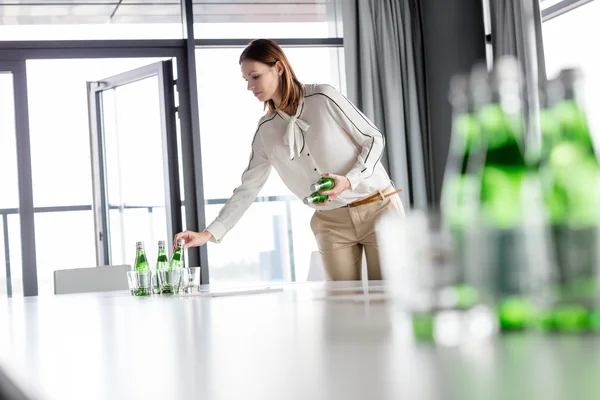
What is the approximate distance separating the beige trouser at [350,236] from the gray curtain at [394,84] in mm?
2626

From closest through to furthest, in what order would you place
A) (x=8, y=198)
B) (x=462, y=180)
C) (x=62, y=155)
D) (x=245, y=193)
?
(x=462, y=180)
(x=245, y=193)
(x=8, y=198)
(x=62, y=155)

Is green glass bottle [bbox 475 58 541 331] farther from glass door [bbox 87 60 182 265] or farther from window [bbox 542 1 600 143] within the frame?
glass door [bbox 87 60 182 265]

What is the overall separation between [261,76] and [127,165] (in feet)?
9.65

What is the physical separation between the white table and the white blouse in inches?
71.0

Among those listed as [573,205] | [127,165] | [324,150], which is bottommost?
[573,205]

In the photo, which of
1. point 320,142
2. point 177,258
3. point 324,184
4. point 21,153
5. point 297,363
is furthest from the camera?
point 21,153

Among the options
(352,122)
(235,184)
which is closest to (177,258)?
(352,122)

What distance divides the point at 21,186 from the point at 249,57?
9.54 feet

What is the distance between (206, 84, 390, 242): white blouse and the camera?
2824 mm

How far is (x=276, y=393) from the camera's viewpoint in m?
0.46

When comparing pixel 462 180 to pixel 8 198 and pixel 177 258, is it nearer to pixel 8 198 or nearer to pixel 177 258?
pixel 177 258

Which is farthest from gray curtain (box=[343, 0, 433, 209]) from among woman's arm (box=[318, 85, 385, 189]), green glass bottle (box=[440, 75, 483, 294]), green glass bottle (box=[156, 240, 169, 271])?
green glass bottle (box=[440, 75, 483, 294])

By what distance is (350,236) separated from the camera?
2875 mm

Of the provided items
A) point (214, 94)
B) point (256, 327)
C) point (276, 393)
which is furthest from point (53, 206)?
point (276, 393)
